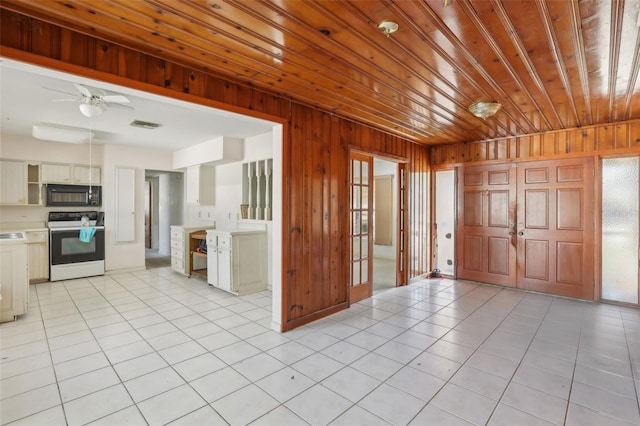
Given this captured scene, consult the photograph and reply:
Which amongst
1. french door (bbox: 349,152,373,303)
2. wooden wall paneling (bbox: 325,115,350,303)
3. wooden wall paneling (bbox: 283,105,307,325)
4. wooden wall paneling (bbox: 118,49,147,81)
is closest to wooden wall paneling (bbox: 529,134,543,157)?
french door (bbox: 349,152,373,303)

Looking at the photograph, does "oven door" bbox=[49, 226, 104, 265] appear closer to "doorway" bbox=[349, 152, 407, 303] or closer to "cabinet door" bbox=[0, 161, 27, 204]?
"cabinet door" bbox=[0, 161, 27, 204]

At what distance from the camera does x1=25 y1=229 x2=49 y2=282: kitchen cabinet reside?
5.33 meters

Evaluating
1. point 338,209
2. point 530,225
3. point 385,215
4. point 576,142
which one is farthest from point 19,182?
point 576,142

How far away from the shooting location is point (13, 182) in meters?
5.39

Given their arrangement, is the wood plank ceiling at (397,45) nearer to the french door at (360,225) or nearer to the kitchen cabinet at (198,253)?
the french door at (360,225)

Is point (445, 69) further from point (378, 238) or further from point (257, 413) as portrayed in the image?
point (378, 238)

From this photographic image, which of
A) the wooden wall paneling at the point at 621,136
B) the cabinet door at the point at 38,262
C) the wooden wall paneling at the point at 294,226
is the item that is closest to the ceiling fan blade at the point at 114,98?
the wooden wall paneling at the point at 294,226

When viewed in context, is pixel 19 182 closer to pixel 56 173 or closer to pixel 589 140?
pixel 56 173

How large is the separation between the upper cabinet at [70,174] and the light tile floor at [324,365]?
2464mm

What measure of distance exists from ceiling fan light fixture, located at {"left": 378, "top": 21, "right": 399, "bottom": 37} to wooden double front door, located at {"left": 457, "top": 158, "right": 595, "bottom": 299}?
430cm

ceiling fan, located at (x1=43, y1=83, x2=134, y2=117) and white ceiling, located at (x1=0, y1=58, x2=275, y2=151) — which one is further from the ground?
white ceiling, located at (x1=0, y1=58, x2=275, y2=151)

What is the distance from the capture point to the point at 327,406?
213 cm

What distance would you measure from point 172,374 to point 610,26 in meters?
4.11

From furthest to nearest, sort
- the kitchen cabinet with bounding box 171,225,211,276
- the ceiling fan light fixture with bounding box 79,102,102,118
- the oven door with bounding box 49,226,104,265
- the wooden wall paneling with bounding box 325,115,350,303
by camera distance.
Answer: the kitchen cabinet with bounding box 171,225,211,276
the oven door with bounding box 49,226,104,265
the wooden wall paneling with bounding box 325,115,350,303
the ceiling fan light fixture with bounding box 79,102,102,118
